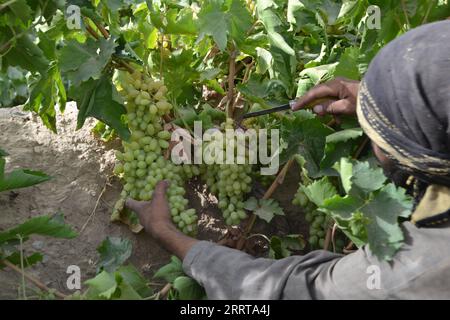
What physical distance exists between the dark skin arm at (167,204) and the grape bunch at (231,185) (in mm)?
202

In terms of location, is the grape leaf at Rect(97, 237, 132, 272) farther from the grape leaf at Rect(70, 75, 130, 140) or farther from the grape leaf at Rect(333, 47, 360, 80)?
the grape leaf at Rect(333, 47, 360, 80)

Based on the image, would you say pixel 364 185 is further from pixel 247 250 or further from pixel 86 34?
pixel 86 34

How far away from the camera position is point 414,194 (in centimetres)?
162

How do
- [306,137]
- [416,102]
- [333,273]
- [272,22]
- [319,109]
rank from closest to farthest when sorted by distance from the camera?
[416,102], [333,273], [319,109], [306,137], [272,22]

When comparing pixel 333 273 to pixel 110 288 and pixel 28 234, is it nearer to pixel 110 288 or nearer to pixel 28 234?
pixel 110 288

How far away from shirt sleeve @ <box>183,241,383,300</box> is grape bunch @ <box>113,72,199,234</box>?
0.40m

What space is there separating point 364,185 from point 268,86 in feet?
2.28

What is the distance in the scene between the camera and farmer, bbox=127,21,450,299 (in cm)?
145

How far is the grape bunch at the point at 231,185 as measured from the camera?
2.11 m

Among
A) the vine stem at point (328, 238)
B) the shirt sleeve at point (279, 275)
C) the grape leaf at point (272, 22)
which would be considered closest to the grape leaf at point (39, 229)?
the shirt sleeve at point (279, 275)

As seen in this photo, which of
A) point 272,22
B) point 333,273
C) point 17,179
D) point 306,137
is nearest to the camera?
point 333,273

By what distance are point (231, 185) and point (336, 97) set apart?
0.43 metres

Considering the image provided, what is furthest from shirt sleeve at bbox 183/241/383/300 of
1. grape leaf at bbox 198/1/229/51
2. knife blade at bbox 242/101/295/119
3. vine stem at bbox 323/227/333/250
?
grape leaf at bbox 198/1/229/51

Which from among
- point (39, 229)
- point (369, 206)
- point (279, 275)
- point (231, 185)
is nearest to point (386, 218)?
point (369, 206)
